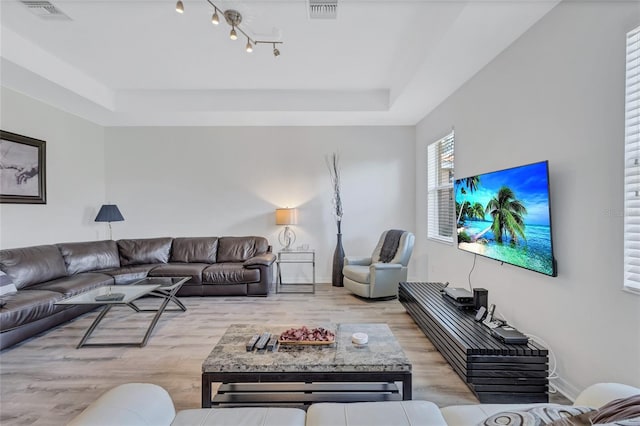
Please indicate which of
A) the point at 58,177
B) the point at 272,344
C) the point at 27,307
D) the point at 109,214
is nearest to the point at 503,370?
the point at 272,344

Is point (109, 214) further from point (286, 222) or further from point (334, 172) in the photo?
point (334, 172)

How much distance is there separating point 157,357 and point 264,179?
3.23 metres

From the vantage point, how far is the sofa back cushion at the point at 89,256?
153 inches

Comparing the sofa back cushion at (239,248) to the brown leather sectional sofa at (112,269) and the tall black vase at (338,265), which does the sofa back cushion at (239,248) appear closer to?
the brown leather sectional sofa at (112,269)

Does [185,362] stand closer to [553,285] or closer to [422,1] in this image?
[553,285]

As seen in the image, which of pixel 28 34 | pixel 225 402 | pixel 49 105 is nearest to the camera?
pixel 225 402

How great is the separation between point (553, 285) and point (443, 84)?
2.38 m

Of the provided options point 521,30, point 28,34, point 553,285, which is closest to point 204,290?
point 28,34

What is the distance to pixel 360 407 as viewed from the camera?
1.18 metres

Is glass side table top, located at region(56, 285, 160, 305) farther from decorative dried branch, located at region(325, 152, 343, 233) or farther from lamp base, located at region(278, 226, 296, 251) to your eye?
decorative dried branch, located at region(325, 152, 343, 233)

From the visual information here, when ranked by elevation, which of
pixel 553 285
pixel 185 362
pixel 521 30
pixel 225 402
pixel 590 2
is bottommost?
pixel 185 362

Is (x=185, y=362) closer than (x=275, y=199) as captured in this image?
Yes

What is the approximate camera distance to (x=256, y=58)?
333 centimetres

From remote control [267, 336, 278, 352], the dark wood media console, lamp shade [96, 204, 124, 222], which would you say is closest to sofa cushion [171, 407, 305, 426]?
remote control [267, 336, 278, 352]
